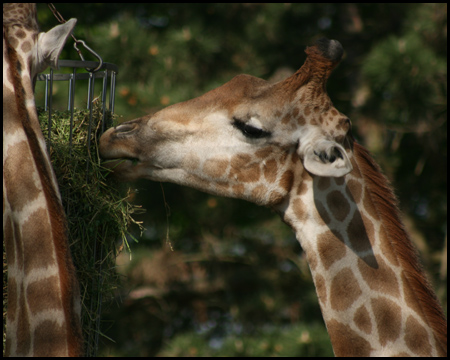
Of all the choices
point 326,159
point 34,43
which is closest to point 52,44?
point 34,43

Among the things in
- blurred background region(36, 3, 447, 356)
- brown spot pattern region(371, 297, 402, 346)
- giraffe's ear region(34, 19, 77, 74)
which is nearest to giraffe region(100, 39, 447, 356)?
brown spot pattern region(371, 297, 402, 346)

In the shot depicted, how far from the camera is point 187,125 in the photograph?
2.30 m

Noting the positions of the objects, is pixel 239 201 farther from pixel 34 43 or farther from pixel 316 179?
pixel 34 43

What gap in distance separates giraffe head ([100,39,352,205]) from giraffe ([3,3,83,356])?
0.46m

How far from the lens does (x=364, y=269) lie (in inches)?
83.0

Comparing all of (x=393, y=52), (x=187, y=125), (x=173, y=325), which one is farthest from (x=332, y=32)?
(x=187, y=125)

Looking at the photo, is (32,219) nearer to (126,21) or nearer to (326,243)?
(326,243)

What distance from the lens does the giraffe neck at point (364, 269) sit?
2.02 metres

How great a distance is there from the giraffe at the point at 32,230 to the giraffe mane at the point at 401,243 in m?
1.23

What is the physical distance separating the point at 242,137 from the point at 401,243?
0.77m

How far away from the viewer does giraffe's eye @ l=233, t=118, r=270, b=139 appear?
2250mm

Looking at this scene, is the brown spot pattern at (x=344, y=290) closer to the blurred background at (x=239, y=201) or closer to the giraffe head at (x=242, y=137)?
the giraffe head at (x=242, y=137)

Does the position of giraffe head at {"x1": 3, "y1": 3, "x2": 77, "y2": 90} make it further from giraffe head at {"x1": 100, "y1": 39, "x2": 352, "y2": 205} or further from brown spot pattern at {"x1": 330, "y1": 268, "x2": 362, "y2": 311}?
brown spot pattern at {"x1": 330, "y1": 268, "x2": 362, "y2": 311}

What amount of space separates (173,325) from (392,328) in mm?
5550
